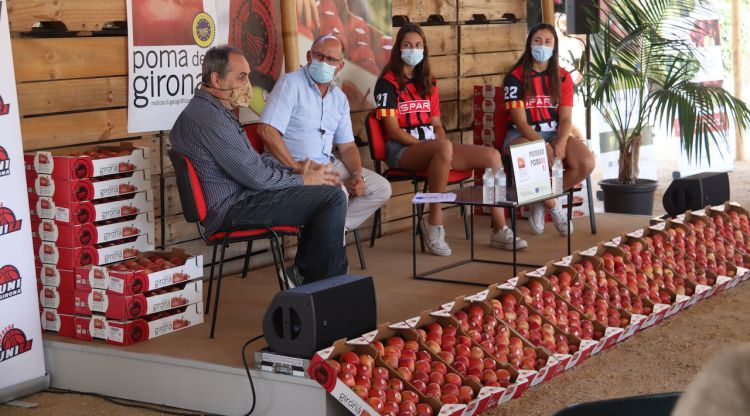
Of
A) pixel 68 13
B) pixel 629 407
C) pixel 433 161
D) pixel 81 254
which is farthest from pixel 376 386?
pixel 433 161

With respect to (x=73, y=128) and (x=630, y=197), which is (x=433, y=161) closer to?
(x=73, y=128)

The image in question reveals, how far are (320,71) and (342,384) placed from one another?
231 cm

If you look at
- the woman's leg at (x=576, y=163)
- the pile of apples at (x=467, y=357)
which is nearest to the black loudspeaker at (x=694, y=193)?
the woman's leg at (x=576, y=163)

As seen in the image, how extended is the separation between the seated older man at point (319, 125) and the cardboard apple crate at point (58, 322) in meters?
1.36

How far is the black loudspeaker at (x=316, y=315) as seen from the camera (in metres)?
3.36

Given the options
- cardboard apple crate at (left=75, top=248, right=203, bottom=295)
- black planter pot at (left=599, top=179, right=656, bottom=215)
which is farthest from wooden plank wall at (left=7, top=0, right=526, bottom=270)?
black planter pot at (left=599, top=179, right=656, bottom=215)

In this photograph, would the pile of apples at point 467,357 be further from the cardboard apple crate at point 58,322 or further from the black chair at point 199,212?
the cardboard apple crate at point 58,322

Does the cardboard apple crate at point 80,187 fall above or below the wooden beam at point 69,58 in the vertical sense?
below

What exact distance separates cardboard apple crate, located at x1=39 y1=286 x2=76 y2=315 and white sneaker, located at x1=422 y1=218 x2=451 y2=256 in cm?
235

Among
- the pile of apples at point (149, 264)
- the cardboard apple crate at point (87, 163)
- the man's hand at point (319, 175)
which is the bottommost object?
the pile of apples at point (149, 264)

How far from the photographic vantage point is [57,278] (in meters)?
4.16

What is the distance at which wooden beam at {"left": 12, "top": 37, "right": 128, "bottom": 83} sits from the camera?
167 inches

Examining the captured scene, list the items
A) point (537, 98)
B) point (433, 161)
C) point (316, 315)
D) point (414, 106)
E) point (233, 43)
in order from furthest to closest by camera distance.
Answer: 1. point (537, 98)
2. point (414, 106)
3. point (433, 161)
4. point (233, 43)
5. point (316, 315)

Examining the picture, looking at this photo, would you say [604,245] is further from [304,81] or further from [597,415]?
[597,415]
